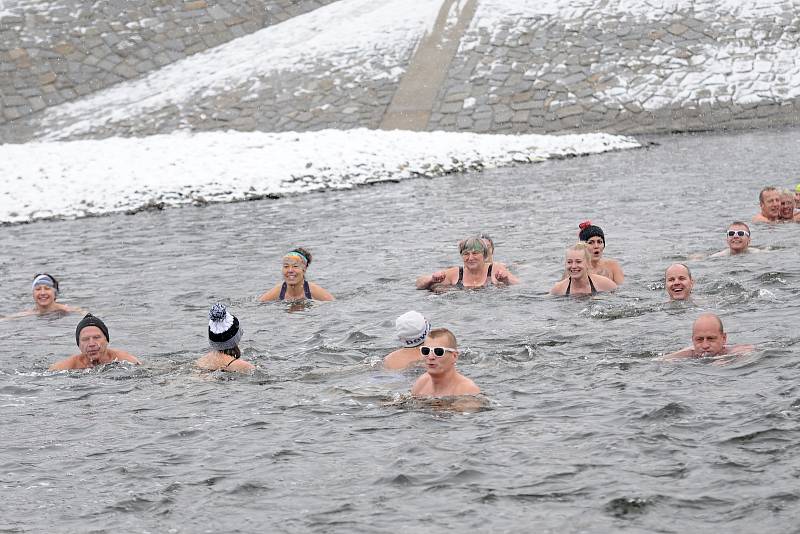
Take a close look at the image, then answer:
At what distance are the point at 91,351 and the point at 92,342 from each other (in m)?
0.10

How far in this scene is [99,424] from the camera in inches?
415

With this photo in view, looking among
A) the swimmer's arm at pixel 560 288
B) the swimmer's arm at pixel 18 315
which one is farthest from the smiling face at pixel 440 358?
the swimmer's arm at pixel 18 315

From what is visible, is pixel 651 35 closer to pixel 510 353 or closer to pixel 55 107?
pixel 55 107

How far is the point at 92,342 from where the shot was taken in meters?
12.3

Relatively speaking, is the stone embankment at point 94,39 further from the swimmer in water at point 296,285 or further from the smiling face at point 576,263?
the smiling face at point 576,263

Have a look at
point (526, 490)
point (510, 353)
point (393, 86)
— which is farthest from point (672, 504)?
point (393, 86)

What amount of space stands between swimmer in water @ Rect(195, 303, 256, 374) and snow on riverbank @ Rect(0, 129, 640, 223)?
47.2 feet

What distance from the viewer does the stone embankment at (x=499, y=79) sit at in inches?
1394

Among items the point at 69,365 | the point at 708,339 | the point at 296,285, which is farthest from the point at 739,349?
the point at 69,365

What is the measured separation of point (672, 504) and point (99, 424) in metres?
5.11

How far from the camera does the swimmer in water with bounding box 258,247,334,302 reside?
15.6 metres

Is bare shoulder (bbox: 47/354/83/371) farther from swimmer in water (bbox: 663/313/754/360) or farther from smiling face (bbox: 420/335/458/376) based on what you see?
swimmer in water (bbox: 663/313/754/360)

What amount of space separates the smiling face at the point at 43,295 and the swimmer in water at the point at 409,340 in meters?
5.82

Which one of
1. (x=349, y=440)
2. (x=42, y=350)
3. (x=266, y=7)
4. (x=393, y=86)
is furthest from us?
(x=266, y=7)
